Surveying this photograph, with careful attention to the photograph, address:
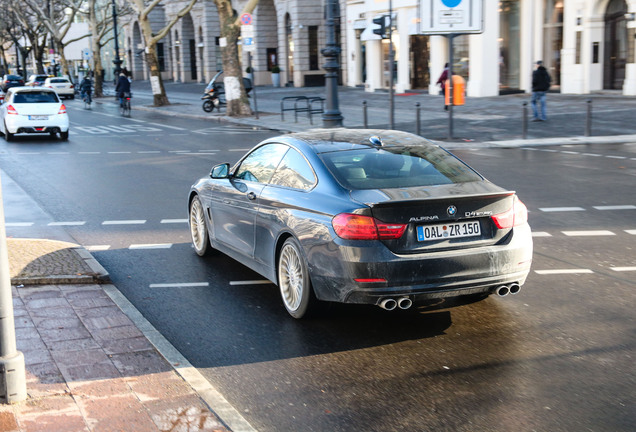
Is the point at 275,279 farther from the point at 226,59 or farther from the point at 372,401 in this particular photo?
the point at 226,59

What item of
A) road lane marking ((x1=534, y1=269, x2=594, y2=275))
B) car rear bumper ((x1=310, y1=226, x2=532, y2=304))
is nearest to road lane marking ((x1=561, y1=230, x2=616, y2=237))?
road lane marking ((x1=534, y1=269, x2=594, y2=275))

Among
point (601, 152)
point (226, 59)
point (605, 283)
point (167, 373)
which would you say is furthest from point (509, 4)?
point (167, 373)

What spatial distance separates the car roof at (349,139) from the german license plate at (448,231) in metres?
1.18

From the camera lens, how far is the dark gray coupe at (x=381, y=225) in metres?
5.66

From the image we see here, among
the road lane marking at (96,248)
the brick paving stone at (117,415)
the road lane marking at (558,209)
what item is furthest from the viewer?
the road lane marking at (558,209)

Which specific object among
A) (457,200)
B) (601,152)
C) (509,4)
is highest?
(509,4)

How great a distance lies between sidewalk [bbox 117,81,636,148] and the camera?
21.1 metres

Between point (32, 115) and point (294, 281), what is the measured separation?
20.2 meters

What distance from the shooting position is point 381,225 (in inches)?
223

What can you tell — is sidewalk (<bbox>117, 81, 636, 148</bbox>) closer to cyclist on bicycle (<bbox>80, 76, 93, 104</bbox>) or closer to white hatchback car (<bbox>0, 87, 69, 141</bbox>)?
cyclist on bicycle (<bbox>80, 76, 93, 104</bbox>)

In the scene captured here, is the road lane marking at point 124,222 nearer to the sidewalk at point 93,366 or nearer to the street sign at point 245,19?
the sidewalk at point 93,366

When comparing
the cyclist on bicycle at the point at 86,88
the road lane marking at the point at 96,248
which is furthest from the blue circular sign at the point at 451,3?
the cyclist on bicycle at the point at 86,88

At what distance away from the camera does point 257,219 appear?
274 inches

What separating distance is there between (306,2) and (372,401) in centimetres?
5330
